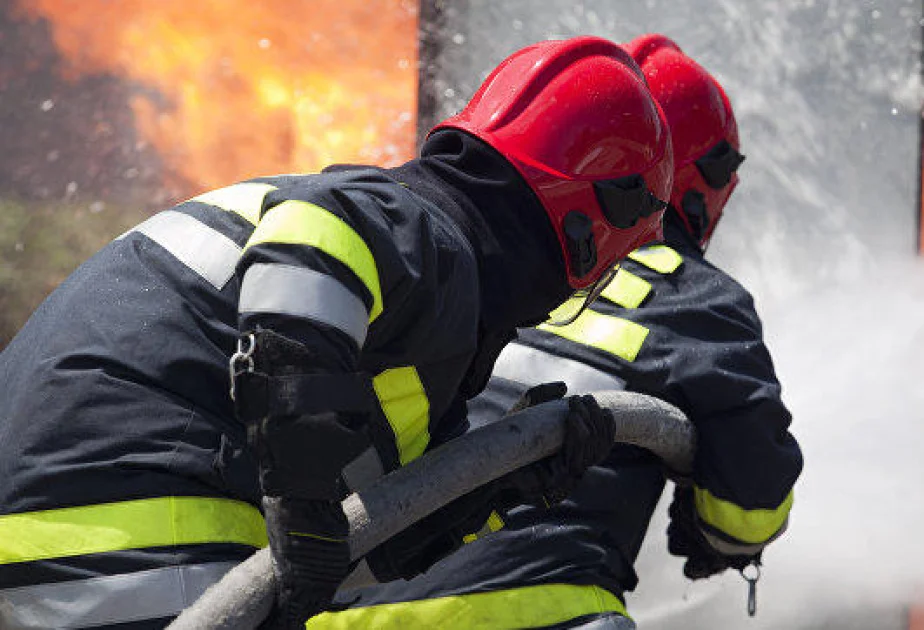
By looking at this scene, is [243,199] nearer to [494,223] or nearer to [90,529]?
[494,223]

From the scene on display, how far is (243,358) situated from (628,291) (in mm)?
1472

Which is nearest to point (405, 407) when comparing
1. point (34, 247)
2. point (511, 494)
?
point (511, 494)

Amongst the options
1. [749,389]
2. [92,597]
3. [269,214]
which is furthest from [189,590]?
[749,389]

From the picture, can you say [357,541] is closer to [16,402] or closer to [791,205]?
[16,402]

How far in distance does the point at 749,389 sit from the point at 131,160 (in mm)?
3072

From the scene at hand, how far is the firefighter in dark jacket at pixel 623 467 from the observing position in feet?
8.88

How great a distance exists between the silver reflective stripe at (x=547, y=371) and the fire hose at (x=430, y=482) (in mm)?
165

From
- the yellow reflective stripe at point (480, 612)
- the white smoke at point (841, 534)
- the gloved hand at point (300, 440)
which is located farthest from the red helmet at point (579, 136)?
the white smoke at point (841, 534)

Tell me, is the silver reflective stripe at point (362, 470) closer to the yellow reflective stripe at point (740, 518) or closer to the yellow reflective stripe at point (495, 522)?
the yellow reflective stripe at point (495, 522)

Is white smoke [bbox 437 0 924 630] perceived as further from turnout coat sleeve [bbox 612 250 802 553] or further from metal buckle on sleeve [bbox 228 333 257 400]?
metal buckle on sleeve [bbox 228 333 257 400]

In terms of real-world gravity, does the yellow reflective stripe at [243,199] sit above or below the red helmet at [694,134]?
below

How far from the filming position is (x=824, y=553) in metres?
4.61

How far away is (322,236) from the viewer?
1688mm

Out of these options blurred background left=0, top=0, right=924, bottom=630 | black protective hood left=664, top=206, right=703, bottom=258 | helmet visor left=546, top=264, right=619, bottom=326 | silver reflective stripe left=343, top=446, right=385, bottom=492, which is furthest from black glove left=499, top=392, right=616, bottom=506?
blurred background left=0, top=0, right=924, bottom=630
